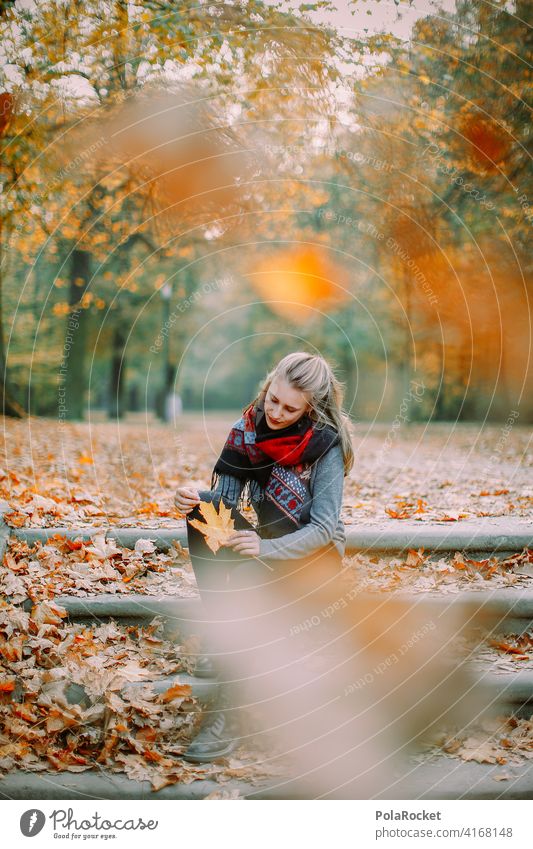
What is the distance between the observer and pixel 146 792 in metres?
2.51

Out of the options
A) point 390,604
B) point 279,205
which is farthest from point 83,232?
point 390,604

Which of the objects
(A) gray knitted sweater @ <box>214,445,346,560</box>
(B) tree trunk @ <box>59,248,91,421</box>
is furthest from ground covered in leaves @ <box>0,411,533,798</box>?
(B) tree trunk @ <box>59,248,91,421</box>

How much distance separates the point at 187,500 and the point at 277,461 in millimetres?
435

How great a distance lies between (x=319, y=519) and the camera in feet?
9.38

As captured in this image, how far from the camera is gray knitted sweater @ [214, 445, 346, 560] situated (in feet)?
9.16

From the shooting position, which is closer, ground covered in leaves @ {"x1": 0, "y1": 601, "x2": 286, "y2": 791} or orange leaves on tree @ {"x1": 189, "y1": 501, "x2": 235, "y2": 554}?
ground covered in leaves @ {"x1": 0, "y1": 601, "x2": 286, "y2": 791}

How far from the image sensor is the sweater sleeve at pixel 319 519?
110 inches

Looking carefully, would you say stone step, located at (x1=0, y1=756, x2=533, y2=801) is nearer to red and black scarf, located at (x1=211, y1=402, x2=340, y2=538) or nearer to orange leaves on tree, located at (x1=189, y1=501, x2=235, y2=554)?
orange leaves on tree, located at (x1=189, y1=501, x2=235, y2=554)

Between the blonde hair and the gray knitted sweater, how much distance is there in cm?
10

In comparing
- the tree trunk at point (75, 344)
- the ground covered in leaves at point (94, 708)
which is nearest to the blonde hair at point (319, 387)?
the ground covered in leaves at point (94, 708)

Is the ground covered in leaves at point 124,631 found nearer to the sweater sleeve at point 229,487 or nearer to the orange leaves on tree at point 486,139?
the sweater sleeve at point 229,487

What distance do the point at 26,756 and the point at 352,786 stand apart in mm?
1242

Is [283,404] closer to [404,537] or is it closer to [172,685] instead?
[404,537]

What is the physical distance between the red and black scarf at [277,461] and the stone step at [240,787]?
997mm
